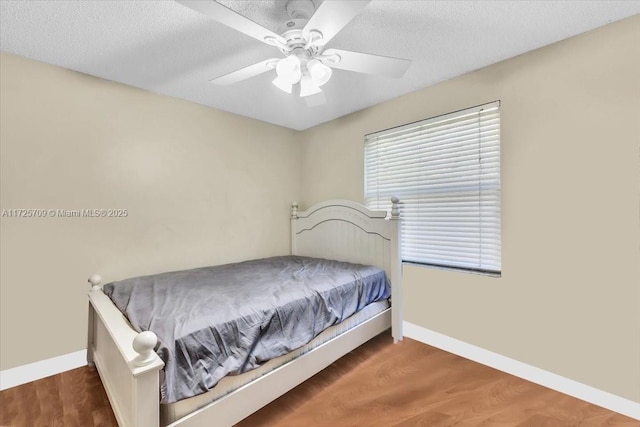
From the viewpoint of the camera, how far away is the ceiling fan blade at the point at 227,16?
1064mm

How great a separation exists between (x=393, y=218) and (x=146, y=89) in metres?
2.41

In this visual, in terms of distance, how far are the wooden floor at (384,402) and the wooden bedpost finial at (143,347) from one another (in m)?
0.75

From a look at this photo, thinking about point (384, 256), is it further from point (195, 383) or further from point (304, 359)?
point (195, 383)

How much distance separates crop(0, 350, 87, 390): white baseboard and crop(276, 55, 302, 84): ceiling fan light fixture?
8.11ft

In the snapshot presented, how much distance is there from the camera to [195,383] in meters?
1.18

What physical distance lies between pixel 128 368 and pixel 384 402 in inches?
54.0

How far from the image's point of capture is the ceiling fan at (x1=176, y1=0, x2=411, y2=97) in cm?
113

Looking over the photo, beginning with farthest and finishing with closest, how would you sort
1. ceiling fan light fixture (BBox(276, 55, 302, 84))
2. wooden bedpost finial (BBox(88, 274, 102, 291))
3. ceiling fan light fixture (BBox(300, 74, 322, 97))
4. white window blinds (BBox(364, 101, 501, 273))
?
white window blinds (BBox(364, 101, 501, 273)) < wooden bedpost finial (BBox(88, 274, 102, 291)) < ceiling fan light fixture (BBox(300, 74, 322, 97)) < ceiling fan light fixture (BBox(276, 55, 302, 84))

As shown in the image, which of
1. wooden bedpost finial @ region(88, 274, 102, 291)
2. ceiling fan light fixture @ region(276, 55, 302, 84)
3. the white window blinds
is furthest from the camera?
the white window blinds

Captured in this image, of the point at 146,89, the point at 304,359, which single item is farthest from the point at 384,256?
the point at 146,89

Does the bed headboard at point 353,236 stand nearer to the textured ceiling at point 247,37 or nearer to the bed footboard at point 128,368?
the textured ceiling at point 247,37

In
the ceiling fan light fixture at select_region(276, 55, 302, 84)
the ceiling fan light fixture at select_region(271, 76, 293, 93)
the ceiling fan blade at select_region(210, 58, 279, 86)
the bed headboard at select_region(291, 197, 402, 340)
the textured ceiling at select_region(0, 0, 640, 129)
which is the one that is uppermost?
the textured ceiling at select_region(0, 0, 640, 129)

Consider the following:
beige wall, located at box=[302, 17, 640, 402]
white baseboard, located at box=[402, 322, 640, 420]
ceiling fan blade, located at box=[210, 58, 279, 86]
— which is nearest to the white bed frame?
white baseboard, located at box=[402, 322, 640, 420]

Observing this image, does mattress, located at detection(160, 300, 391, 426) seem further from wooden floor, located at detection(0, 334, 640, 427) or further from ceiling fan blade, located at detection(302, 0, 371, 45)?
ceiling fan blade, located at detection(302, 0, 371, 45)
